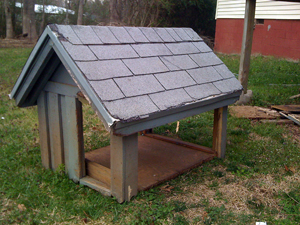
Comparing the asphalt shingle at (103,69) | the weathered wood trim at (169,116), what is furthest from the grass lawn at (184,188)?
the asphalt shingle at (103,69)

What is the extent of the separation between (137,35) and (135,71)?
0.71 m

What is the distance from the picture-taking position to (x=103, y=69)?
9.46ft

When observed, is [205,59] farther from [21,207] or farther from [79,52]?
[21,207]

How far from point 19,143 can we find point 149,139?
6.55 ft

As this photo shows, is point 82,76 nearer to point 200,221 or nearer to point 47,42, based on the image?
point 47,42

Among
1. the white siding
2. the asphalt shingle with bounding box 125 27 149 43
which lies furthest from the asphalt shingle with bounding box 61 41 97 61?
the white siding

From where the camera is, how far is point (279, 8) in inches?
498

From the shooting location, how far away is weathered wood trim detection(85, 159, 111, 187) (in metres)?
3.40

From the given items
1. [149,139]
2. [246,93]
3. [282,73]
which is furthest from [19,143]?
[282,73]

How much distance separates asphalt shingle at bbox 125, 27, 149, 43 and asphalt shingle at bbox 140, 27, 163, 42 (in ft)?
0.22

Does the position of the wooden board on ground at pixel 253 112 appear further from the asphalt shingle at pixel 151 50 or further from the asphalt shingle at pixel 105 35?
the asphalt shingle at pixel 105 35

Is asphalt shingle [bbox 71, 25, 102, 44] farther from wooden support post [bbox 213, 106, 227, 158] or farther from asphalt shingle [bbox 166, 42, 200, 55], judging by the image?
wooden support post [bbox 213, 106, 227, 158]

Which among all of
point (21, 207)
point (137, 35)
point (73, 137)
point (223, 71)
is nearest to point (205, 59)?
point (223, 71)

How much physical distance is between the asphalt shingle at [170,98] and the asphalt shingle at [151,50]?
56 centimetres
